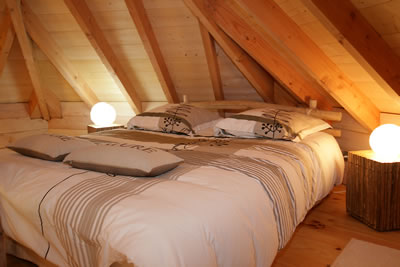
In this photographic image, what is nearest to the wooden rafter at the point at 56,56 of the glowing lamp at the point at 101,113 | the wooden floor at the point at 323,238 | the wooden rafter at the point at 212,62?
the glowing lamp at the point at 101,113

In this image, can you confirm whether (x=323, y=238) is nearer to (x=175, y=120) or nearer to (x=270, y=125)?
(x=270, y=125)

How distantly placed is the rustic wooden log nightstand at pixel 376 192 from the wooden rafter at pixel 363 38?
0.51m

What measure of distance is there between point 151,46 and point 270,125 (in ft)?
Answer: 4.67

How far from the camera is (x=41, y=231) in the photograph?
145 centimetres

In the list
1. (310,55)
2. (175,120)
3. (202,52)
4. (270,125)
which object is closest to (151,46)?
(202,52)

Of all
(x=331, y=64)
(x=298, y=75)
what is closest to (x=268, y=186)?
(x=331, y=64)

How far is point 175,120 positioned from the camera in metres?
2.97

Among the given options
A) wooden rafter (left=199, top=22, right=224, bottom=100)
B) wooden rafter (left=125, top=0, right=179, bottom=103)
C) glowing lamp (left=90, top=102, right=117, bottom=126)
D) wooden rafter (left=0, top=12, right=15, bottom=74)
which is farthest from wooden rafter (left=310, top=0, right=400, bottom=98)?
wooden rafter (left=0, top=12, right=15, bottom=74)

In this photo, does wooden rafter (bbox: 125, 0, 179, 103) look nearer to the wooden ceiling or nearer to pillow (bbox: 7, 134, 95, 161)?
the wooden ceiling

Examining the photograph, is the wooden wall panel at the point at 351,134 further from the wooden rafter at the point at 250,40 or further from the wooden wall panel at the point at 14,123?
the wooden wall panel at the point at 14,123

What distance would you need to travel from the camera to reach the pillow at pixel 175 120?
9.62 ft

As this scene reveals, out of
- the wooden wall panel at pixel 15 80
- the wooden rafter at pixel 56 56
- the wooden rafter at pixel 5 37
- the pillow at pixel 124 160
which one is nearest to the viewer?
the pillow at pixel 124 160

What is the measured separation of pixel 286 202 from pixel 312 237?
0.61m

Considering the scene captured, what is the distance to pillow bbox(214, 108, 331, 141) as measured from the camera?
8.18 ft
